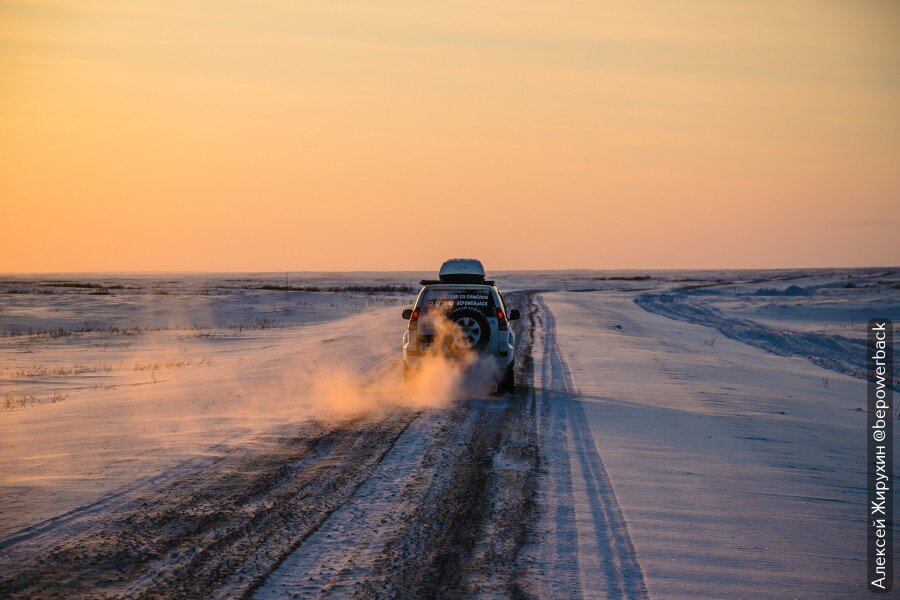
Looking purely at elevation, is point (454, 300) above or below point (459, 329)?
above

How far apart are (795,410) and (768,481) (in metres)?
5.89

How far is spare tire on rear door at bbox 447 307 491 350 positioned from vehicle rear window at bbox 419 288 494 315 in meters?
0.24

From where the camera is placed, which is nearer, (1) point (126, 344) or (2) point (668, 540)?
(2) point (668, 540)

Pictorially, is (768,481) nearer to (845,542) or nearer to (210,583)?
(845,542)

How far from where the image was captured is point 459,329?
49.1ft

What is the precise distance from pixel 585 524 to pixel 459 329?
26.3 ft

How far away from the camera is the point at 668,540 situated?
22.3 ft

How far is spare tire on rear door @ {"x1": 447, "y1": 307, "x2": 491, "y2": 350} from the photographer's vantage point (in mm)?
14945

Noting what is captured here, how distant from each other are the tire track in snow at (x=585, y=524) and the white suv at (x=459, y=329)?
2857 millimetres

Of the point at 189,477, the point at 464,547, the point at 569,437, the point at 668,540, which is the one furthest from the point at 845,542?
the point at 189,477

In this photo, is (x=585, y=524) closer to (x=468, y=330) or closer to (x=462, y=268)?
(x=468, y=330)

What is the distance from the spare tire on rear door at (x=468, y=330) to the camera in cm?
1495

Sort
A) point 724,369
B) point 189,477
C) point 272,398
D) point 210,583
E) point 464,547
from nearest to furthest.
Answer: point 210,583, point 464,547, point 189,477, point 272,398, point 724,369

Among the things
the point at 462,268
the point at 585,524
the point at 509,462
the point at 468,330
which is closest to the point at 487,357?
the point at 468,330
